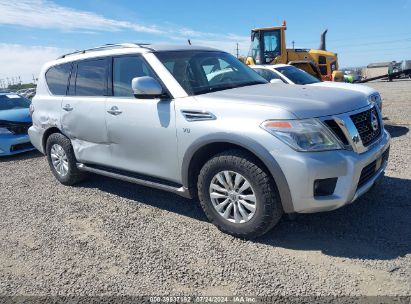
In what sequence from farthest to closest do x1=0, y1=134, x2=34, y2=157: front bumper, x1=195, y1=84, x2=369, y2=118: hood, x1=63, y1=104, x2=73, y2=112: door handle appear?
x1=0, y1=134, x2=34, y2=157: front bumper → x1=63, y1=104, x2=73, y2=112: door handle → x1=195, y1=84, x2=369, y2=118: hood

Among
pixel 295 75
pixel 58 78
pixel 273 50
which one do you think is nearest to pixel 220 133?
pixel 58 78

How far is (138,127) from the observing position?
396cm

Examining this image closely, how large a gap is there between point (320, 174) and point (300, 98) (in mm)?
763

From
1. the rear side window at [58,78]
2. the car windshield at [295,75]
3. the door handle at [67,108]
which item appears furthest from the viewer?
the car windshield at [295,75]

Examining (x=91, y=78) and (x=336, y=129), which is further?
(x=91, y=78)

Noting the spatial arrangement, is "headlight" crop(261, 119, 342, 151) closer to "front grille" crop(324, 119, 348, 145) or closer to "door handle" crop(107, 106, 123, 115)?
"front grille" crop(324, 119, 348, 145)

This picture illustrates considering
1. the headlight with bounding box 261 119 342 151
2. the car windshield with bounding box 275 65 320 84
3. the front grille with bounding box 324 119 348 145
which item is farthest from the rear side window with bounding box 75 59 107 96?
the car windshield with bounding box 275 65 320 84

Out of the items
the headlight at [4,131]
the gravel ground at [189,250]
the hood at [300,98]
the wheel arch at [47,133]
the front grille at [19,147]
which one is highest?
the hood at [300,98]

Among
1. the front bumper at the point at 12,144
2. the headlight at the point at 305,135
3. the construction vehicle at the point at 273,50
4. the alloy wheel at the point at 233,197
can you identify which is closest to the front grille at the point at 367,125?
the headlight at the point at 305,135

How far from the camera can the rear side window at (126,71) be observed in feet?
13.3

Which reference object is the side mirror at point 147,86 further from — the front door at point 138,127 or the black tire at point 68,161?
the black tire at point 68,161

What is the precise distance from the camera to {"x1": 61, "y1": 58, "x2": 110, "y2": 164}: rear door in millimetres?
4477

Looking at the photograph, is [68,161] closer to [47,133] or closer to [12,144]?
[47,133]

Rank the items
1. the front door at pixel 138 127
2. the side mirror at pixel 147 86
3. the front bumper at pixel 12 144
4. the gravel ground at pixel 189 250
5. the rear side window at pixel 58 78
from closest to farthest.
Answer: the gravel ground at pixel 189 250, the side mirror at pixel 147 86, the front door at pixel 138 127, the rear side window at pixel 58 78, the front bumper at pixel 12 144
